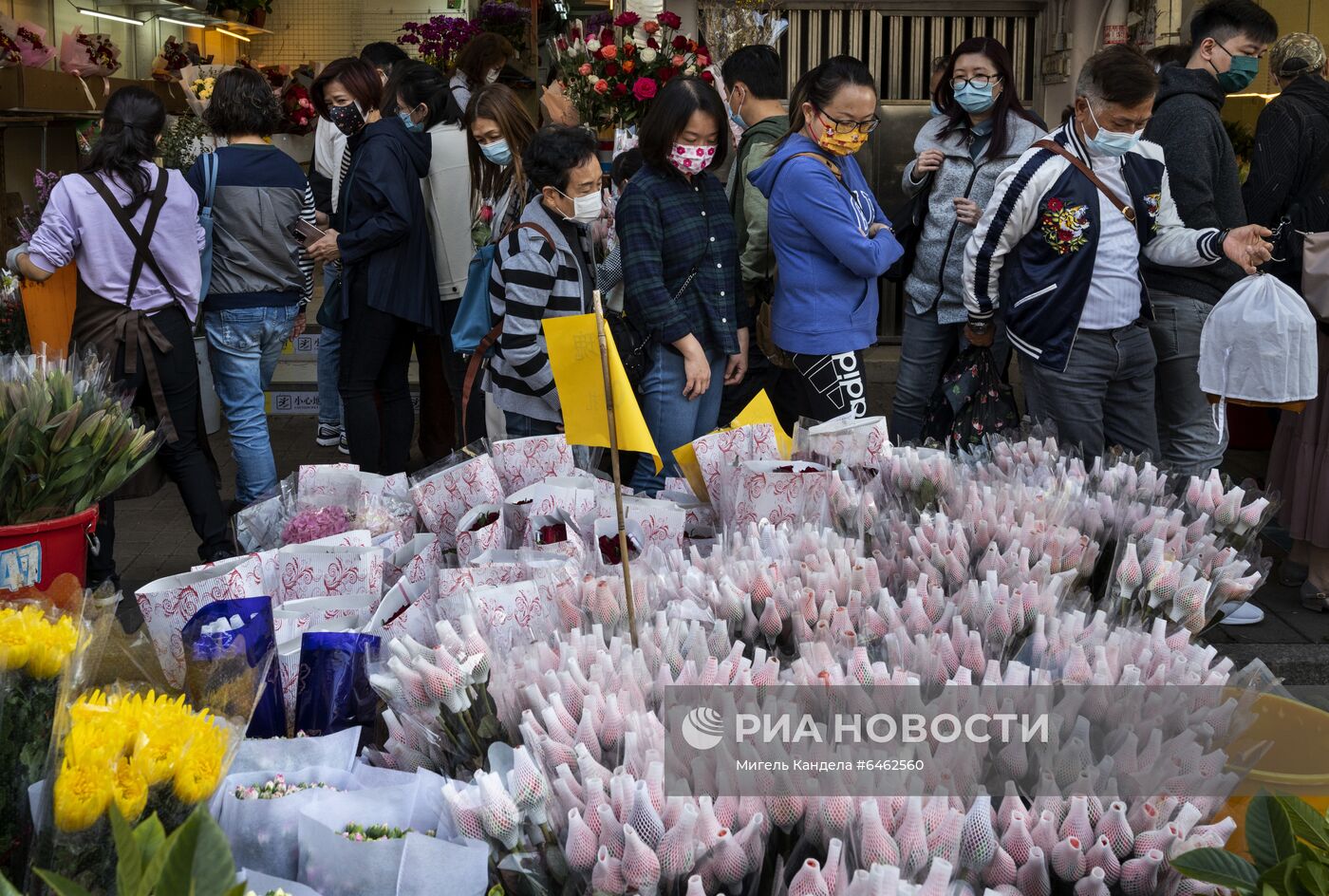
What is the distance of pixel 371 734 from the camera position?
213 centimetres

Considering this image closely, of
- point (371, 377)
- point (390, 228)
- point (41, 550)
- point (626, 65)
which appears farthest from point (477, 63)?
point (41, 550)

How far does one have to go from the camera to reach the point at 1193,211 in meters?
5.07

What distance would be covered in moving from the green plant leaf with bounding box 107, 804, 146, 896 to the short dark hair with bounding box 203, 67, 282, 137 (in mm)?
4739

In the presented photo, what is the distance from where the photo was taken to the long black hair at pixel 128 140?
15.7 ft

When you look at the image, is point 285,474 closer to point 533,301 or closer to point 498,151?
point 498,151

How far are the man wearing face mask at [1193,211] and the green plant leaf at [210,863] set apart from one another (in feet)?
14.3

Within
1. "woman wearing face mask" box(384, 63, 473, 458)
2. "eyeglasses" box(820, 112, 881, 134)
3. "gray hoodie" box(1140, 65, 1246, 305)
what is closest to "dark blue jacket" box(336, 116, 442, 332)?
"woman wearing face mask" box(384, 63, 473, 458)

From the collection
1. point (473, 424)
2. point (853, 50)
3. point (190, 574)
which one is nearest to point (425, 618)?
point (190, 574)

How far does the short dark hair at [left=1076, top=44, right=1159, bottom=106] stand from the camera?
4.23 m

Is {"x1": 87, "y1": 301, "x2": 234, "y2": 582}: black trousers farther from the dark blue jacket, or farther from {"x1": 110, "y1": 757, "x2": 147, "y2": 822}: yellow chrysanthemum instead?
{"x1": 110, "y1": 757, "x2": 147, "y2": 822}: yellow chrysanthemum

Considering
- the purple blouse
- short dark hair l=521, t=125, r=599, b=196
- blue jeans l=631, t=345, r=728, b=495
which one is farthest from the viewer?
the purple blouse

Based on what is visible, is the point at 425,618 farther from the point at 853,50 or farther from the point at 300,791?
the point at 853,50

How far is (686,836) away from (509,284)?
3.14 meters

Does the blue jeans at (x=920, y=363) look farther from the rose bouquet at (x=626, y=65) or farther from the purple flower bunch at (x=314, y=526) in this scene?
the purple flower bunch at (x=314, y=526)
